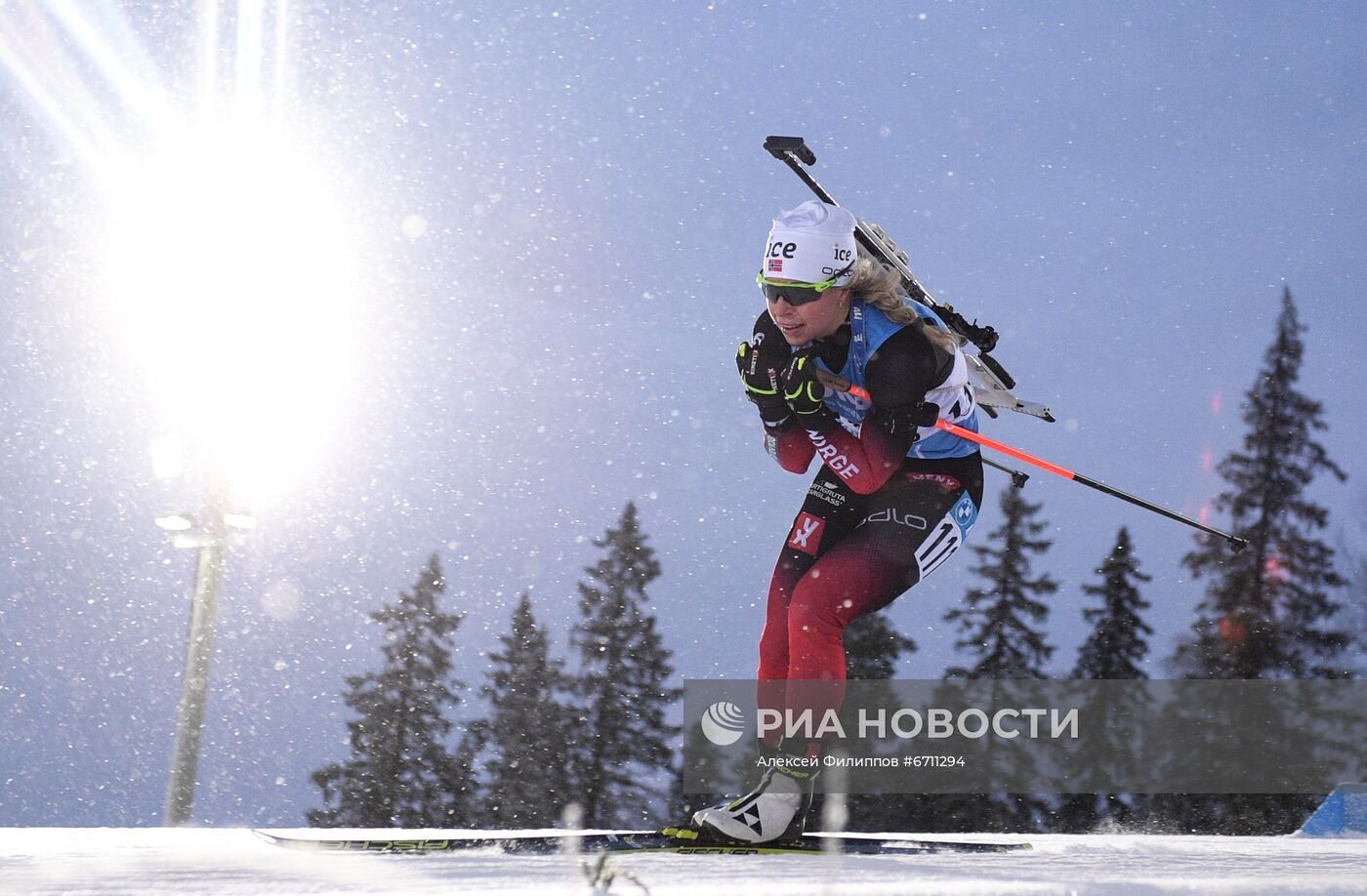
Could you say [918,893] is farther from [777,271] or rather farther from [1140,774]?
[1140,774]

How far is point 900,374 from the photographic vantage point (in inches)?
181

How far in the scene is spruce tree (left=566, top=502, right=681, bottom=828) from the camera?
76.7 feet

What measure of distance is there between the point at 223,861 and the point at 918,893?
2310mm

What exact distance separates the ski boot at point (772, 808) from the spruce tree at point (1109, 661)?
20.9 m

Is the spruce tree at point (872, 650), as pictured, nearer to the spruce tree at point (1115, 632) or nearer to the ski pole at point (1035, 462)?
the spruce tree at point (1115, 632)

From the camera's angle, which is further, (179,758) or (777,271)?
(179,758)

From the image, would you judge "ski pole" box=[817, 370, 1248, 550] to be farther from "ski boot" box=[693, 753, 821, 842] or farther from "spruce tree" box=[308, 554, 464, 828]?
"spruce tree" box=[308, 554, 464, 828]

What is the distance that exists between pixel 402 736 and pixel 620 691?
4.81 meters

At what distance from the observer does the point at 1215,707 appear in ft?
79.7

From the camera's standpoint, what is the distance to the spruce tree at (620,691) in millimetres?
23375

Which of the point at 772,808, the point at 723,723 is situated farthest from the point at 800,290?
the point at 723,723

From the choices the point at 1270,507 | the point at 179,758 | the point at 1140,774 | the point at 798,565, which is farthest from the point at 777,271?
the point at 1270,507

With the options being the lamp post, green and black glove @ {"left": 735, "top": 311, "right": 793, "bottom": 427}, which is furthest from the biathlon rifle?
the lamp post

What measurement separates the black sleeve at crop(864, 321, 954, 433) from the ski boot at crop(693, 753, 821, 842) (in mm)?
1396
